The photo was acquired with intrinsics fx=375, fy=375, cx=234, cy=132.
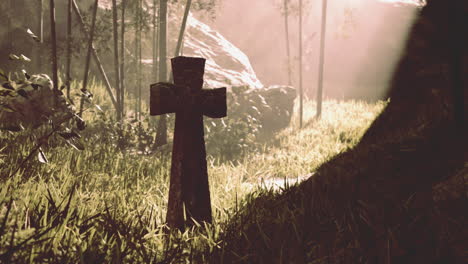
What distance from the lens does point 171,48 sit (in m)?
11.1

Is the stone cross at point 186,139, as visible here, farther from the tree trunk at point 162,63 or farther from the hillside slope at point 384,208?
the tree trunk at point 162,63

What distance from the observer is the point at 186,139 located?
2121 millimetres

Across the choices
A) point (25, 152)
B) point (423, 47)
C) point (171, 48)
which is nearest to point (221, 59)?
point (171, 48)

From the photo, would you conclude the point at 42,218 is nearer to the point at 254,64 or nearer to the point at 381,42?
the point at 381,42

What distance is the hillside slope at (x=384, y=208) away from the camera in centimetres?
176

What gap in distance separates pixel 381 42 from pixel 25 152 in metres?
14.2

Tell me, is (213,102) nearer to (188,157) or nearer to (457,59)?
(188,157)

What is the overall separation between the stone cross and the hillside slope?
0.25 metres

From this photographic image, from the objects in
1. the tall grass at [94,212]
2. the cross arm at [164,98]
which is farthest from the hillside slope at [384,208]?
the cross arm at [164,98]

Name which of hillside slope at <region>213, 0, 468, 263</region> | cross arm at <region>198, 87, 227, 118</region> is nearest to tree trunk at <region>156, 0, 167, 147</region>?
hillside slope at <region>213, 0, 468, 263</region>

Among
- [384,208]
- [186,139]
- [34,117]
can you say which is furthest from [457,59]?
[34,117]

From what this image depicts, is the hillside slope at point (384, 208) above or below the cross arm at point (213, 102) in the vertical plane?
below

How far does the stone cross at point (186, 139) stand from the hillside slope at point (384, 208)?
25 cm

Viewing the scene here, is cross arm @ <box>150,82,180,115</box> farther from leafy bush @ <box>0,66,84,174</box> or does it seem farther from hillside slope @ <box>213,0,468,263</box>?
hillside slope @ <box>213,0,468,263</box>
